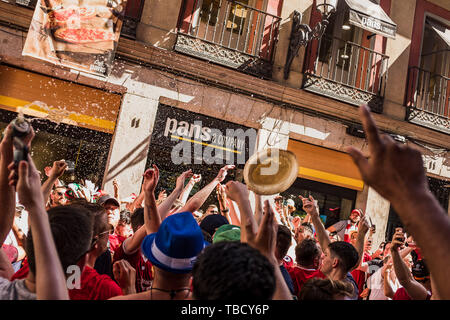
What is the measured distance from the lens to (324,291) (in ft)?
6.30

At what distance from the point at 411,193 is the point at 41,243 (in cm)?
119

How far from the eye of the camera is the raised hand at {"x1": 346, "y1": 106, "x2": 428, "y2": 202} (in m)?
1.07

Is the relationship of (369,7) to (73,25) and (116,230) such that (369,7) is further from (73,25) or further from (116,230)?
(116,230)

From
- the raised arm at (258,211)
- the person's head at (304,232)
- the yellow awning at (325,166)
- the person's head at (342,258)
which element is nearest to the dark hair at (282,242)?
the raised arm at (258,211)

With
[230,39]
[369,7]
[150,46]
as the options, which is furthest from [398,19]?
[150,46]

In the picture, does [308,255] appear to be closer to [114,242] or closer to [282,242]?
[282,242]

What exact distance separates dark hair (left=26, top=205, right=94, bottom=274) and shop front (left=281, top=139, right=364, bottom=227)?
791cm

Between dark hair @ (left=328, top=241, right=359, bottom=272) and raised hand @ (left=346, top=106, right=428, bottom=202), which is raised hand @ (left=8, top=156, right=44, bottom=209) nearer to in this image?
raised hand @ (left=346, top=106, right=428, bottom=202)

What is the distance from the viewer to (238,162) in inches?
337

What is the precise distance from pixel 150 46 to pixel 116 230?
15.5ft

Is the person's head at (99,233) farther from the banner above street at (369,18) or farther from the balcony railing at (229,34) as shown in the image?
the banner above street at (369,18)

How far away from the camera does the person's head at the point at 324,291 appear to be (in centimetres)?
190

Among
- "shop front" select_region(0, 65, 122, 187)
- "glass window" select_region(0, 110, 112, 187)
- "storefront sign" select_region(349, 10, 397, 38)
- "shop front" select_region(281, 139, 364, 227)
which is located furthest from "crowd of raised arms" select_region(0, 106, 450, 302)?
"storefront sign" select_region(349, 10, 397, 38)

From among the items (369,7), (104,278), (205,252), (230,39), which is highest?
(369,7)
